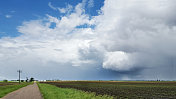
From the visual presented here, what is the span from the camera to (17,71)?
98.1 meters

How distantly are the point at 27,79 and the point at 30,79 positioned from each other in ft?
31.6

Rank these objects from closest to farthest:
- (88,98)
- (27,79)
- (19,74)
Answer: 1. (88,98)
2. (19,74)
3. (27,79)

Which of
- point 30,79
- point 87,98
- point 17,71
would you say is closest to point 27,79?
point 30,79

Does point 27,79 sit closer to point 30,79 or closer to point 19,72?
point 30,79

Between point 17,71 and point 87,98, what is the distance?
87.2 metres

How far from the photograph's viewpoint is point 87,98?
20.8 m

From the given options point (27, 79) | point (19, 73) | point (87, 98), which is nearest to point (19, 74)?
point (19, 73)

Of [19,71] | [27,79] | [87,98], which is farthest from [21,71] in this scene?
[27,79]

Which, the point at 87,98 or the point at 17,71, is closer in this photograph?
the point at 87,98

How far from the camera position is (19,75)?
318 ft

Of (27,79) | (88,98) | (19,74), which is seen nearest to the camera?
(88,98)

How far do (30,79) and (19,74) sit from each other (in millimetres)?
108613

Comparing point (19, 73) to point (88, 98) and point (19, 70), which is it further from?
point (88, 98)

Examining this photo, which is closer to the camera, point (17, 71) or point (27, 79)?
point (17, 71)
